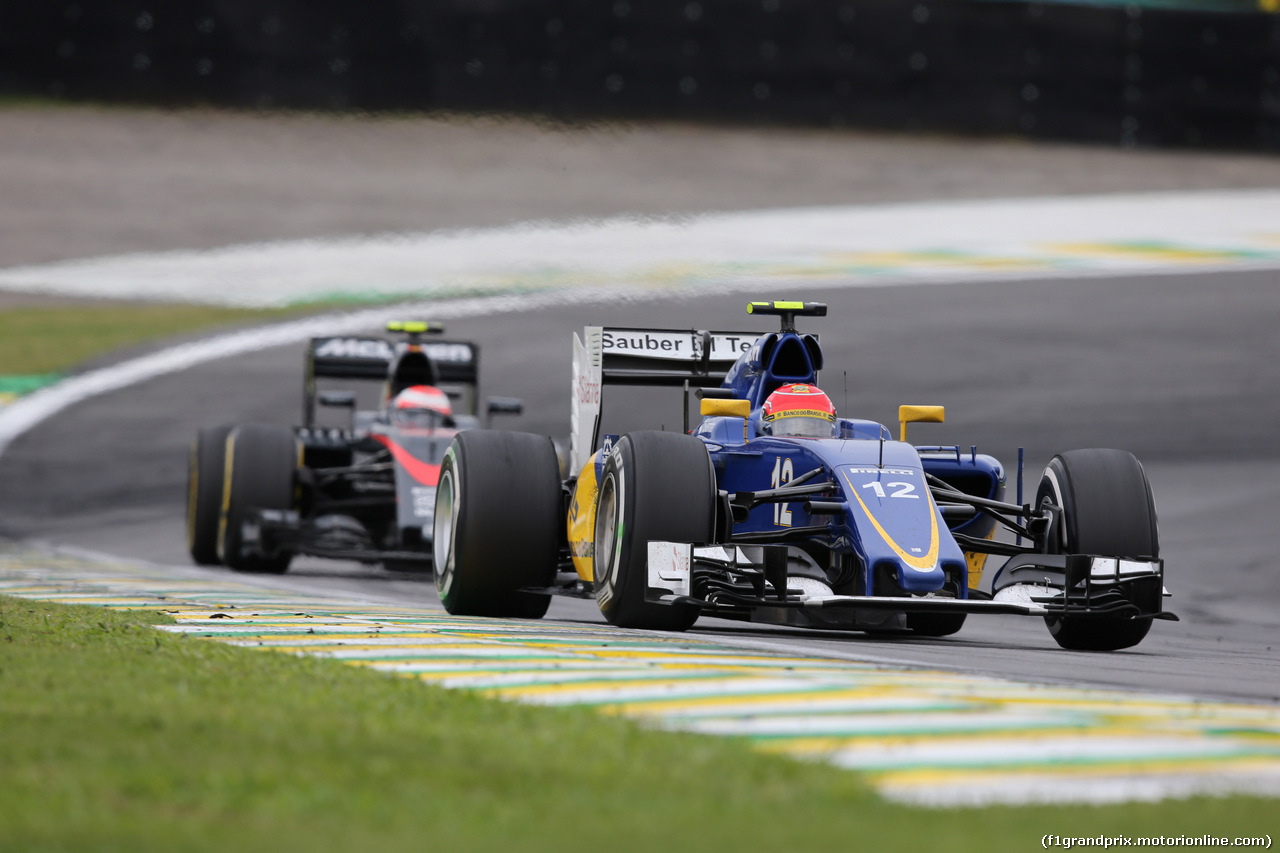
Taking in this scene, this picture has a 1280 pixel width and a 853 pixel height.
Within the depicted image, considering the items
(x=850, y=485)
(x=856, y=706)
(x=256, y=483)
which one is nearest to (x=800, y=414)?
(x=850, y=485)

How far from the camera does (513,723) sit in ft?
17.8

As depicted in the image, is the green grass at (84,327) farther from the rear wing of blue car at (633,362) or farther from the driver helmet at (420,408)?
the rear wing of blue car at (633,362)

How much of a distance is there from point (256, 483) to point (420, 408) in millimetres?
1663

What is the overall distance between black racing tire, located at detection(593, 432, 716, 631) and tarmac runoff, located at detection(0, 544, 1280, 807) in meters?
0.18

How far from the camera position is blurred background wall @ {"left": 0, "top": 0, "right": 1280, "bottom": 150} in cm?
3178

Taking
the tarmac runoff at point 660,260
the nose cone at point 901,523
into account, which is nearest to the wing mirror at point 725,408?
the nose cone at point 901,523

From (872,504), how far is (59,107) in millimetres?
26808

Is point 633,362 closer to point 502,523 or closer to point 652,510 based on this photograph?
point 502,523

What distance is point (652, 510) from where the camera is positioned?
28.5ft

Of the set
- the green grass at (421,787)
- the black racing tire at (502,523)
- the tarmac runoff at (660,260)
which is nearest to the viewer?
the green grass at (421,787)

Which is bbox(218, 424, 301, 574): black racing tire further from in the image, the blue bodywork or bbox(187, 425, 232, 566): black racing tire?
the blue bodywork

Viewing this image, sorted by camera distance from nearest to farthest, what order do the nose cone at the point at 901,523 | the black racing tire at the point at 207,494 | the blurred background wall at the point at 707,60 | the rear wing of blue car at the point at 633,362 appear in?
the nose cone at the point at 901,523 < the rear wing of blue car at the point at 633,362 < the black racing tire at the point at 207,494 < the blurred background wall at the point at 707,60

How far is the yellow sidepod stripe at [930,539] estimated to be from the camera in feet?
27.7

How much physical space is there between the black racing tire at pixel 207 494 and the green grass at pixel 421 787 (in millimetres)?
9594
